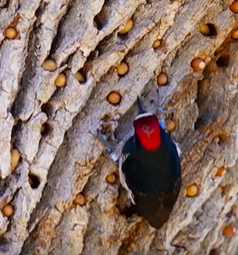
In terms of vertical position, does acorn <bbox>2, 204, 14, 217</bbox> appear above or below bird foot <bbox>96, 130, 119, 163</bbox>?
below

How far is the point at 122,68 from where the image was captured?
272cm

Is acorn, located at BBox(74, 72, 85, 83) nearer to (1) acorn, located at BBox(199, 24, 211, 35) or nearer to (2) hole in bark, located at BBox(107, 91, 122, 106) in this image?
(2) hole in bark, located at BBox(107, 91, 122, 106)

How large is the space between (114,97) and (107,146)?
0.19 metres

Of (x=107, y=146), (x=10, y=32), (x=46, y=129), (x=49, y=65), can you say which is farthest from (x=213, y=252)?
(x=10, y=32)

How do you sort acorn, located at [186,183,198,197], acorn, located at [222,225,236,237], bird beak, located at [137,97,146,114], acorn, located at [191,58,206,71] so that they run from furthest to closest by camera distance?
acorn, located at [222,225,236,237] → acorn, located at [186,183,198,197] → acorn, located at [191,58,206,71] → bird beak, located at [137,97,146,114]

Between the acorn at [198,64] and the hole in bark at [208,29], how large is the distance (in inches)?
4.6

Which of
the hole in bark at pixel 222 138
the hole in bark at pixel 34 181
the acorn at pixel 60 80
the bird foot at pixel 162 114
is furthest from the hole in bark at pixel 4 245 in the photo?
the hole in bark at pixel 222 138

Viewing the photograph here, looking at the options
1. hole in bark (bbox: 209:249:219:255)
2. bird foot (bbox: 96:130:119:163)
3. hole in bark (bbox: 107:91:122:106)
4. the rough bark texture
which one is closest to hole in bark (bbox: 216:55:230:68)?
the rough bark texture

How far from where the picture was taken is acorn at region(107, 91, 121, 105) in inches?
106

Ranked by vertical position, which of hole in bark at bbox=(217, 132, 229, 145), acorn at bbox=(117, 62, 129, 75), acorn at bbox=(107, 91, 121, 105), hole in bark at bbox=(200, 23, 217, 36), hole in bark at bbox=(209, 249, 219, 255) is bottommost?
hole in bark at bbox=(209, 249, 219, 255)

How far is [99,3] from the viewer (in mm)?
2590

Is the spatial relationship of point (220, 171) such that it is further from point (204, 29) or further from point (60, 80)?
point (60, 80)

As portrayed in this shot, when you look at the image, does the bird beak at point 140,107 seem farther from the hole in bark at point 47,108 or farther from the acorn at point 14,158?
the acorn at point 14,158

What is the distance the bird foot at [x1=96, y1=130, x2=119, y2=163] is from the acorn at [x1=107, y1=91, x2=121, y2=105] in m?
0.13
